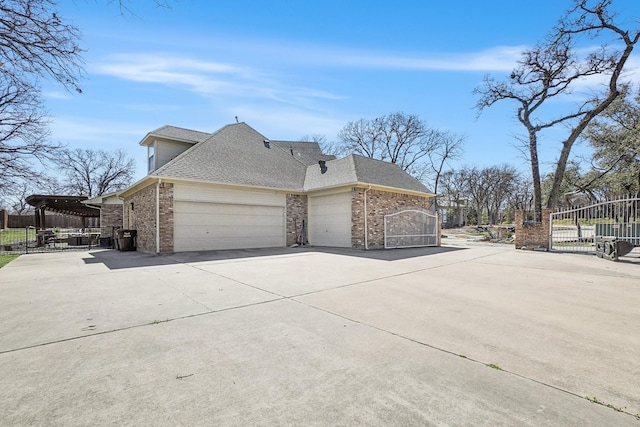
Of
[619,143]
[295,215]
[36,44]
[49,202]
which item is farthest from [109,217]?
[619,143]

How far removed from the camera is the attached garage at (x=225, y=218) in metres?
11.5

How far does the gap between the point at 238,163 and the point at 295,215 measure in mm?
3570

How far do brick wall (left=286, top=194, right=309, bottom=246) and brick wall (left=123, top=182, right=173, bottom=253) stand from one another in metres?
5.17

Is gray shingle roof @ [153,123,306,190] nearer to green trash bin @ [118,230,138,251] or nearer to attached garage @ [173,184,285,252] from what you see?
attached garage @ [173,184,285,252]

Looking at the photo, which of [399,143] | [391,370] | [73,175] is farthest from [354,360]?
[73,175]

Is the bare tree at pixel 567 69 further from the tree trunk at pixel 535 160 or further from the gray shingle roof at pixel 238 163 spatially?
the gray shingle roof at pixel 238 163

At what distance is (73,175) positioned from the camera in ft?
113

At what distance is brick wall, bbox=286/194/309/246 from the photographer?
47.4 ft

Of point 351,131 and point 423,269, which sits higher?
point 351,131

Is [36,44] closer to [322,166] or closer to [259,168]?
[259,168]

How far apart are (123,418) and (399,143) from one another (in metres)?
34.1

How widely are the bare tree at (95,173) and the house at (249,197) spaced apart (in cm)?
2460

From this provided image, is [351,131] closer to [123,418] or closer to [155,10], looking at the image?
[155,10]

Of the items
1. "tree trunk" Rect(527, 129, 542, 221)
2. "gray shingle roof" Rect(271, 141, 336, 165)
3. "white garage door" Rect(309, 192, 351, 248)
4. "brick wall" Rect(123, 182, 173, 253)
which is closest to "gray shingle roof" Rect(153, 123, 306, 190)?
"brick wall" Rect(123, 182, 173, 253)
